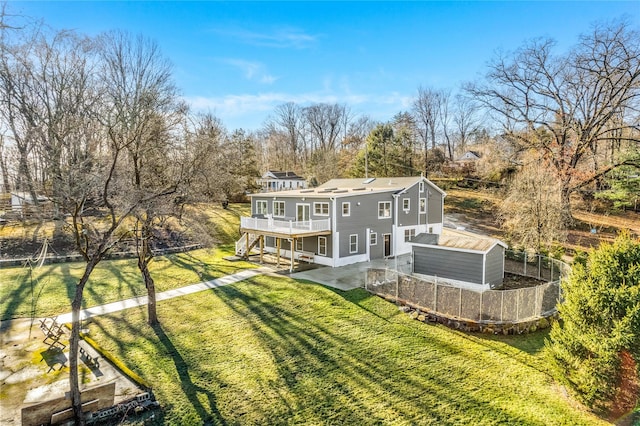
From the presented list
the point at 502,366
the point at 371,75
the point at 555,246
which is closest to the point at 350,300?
the point at 502,366

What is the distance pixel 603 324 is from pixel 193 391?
9445 mm

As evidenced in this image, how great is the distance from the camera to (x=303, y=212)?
21.2m

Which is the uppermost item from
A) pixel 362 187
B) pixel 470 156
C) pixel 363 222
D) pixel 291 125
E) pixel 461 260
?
pixel 291 125

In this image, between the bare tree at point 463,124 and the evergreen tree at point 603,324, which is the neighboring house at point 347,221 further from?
the bare tree at point 463,124

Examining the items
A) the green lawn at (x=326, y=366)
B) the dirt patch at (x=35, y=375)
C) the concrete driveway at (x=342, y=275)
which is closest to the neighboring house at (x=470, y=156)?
the concrete driveway at (x=342, y=275)

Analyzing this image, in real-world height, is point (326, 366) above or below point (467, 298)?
below

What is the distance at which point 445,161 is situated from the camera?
1884 inches

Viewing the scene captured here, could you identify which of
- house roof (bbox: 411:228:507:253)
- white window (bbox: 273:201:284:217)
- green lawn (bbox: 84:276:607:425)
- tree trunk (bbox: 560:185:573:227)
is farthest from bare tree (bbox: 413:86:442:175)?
green lawn (bbox: 84:276:607:425)

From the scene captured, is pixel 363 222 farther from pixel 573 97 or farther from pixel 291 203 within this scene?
pixel 573 97

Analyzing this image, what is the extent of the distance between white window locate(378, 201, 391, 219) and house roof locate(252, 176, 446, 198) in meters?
0.80

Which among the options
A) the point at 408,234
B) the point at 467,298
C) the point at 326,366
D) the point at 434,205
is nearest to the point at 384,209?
the point at 408,234

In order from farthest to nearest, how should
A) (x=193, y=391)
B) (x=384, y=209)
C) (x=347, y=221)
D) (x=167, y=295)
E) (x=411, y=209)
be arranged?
1. (x=411, y=209)
2. (x=384, y=209)
3. (x=347, y=221)
4. (x=167, y=295)
5. (x=193, y=391)

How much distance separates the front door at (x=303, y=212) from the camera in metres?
21.0

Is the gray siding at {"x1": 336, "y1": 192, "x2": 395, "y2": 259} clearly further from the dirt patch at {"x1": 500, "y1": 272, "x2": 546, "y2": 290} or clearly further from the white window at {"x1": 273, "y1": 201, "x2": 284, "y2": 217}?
the dirt patch at {"x1": 500, "y1": 272, "x2": 546, "y2": 290}
